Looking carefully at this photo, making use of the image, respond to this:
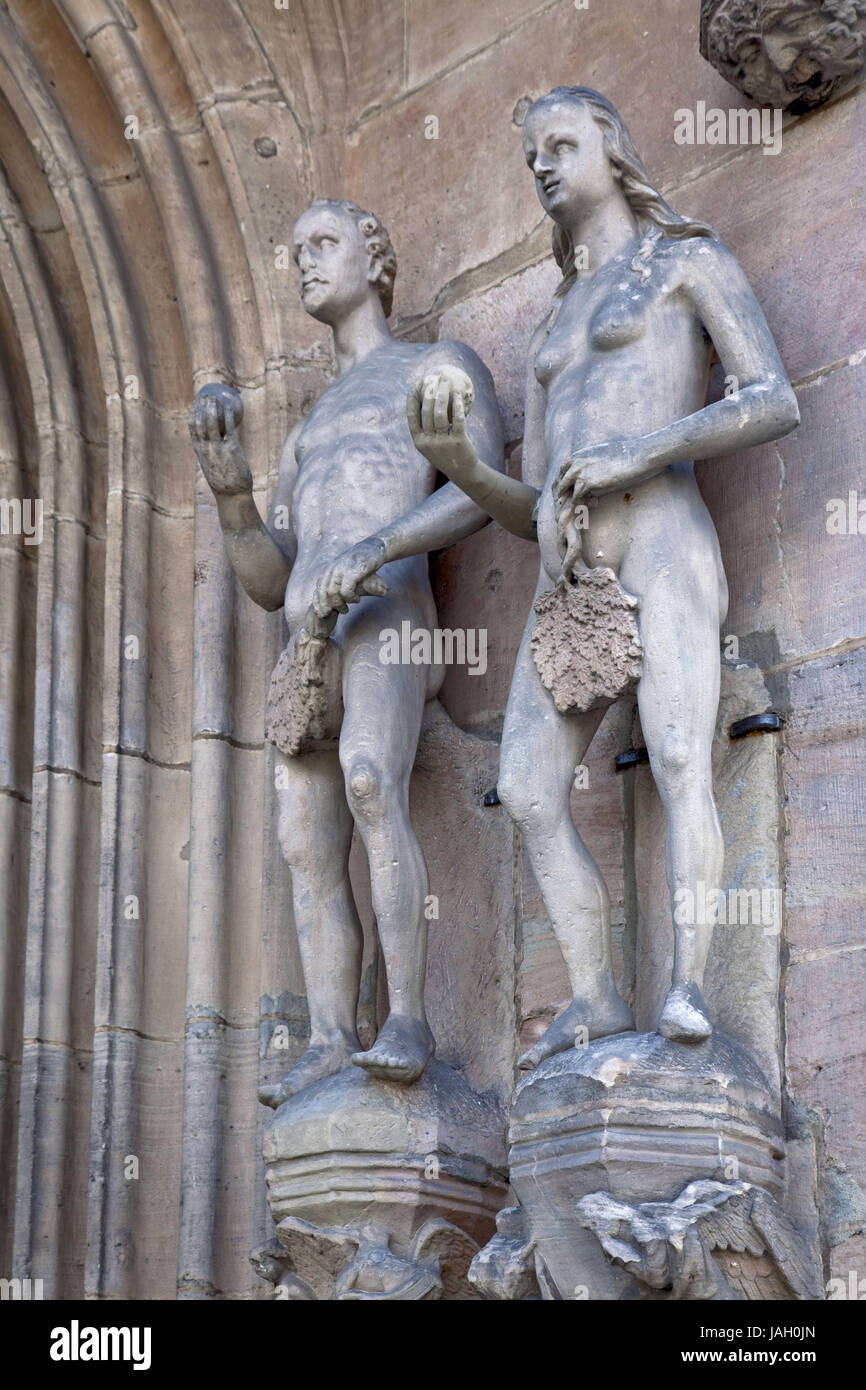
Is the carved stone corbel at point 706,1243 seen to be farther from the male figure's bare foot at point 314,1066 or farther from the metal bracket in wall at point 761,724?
the metal bracket in wall at point 761,724

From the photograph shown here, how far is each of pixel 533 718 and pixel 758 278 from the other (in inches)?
45.8

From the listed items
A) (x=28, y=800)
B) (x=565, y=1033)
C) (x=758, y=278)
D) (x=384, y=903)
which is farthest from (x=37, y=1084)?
(x=758, y=278)

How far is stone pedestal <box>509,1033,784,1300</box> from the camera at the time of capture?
14.4ft

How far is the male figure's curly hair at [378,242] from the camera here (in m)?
5.63

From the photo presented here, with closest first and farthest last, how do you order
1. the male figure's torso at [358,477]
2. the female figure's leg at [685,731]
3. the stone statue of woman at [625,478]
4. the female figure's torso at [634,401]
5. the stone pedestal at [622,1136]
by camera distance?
the stone pedestal at [622,1136], the female figure's leg at [685,731], the stone statue of woman at [625,478], the female figure's torso at [634,401], the male figure's torso at [358,477]

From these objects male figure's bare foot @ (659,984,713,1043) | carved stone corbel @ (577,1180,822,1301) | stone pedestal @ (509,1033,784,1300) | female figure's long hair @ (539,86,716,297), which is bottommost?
carved stone corbel @ (577,1180,822,1301)

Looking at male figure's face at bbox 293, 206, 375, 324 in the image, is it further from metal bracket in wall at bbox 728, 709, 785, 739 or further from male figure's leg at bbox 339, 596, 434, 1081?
metal bracket in wall at bbox 728, 709, 785, 739

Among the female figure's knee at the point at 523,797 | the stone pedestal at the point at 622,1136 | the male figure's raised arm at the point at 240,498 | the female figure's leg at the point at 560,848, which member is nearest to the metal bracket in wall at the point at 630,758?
the female figure's leg at the point at 560,848

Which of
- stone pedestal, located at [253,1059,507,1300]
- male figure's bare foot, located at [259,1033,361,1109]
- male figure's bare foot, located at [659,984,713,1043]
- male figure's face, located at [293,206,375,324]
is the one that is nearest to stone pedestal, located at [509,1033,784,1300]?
male figure's bare foot, located at [659,984,713,1043]

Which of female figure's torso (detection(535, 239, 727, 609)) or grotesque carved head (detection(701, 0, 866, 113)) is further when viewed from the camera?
grotesque carved head (detection(701, 0, 866, 113))

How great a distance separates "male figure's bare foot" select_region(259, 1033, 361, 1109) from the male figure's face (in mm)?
1634

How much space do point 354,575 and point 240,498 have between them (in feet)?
1.46

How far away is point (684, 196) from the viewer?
220 inches
